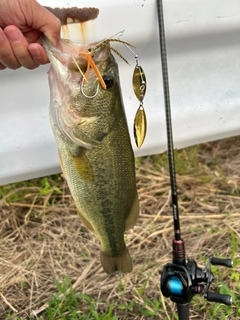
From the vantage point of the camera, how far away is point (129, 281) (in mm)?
2598

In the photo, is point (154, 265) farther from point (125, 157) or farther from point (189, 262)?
point (125, 157)

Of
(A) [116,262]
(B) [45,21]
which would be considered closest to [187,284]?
(A) [116,262]

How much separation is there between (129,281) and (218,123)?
1.13 metres

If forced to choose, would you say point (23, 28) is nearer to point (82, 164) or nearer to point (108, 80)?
point (108, 80)

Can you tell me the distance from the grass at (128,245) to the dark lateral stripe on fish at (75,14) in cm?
152

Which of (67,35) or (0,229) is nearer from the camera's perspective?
(67,35)

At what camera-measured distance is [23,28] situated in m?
1.56

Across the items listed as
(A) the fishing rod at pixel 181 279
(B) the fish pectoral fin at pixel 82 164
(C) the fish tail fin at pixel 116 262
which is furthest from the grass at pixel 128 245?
(B) the fish pectoral fin at pixel 82 164

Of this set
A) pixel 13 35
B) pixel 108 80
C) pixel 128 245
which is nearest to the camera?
pixel 13 35

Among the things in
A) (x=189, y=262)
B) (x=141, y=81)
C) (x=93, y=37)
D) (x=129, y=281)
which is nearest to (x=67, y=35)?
(x=93, y=37)

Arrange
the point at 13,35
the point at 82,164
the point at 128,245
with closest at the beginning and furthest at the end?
the point at 13,35, the point at 82,164, the point at 128,245

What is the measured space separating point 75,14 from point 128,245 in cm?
164

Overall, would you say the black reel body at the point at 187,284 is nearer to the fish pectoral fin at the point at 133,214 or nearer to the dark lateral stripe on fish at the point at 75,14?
the fish pectoral fin at the point at 133,214

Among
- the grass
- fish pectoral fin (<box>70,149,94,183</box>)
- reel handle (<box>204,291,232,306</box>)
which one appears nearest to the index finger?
fish pectoral fin (<box>70,149,94,183</box>)
